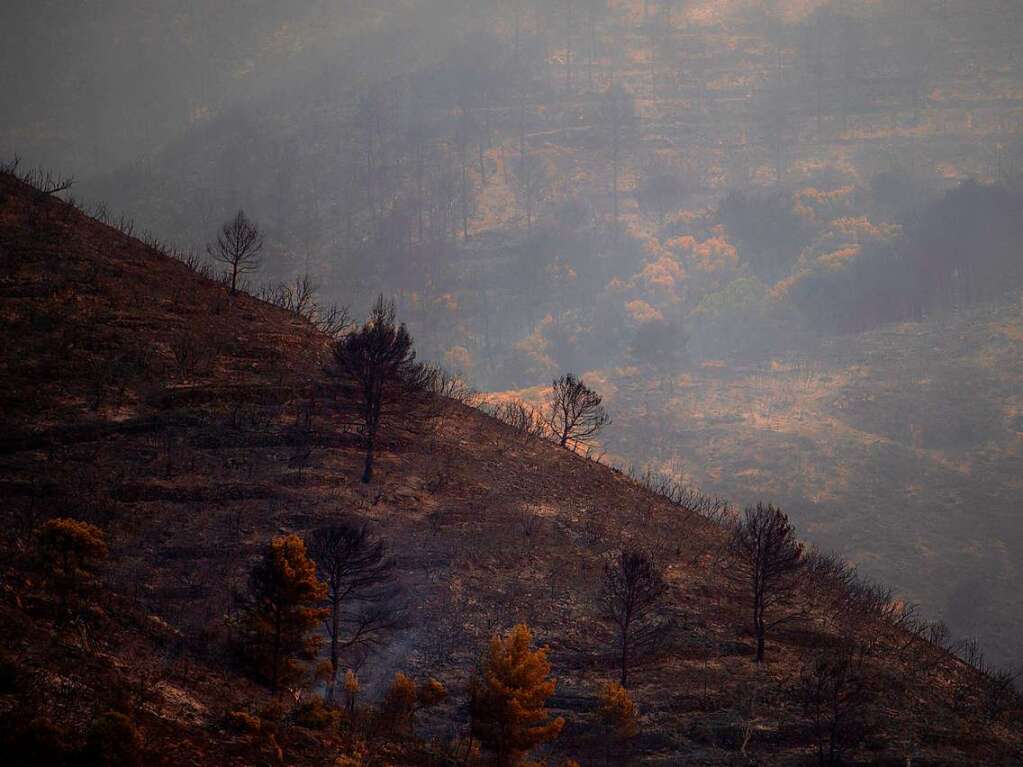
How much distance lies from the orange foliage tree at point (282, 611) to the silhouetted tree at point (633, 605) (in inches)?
547

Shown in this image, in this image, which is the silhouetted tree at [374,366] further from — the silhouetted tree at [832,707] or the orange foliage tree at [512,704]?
the silhouetted tree at [832,707]

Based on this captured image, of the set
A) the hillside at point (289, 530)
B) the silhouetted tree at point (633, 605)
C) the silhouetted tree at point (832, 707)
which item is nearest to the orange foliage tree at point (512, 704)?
the hillside at point (289, 530)

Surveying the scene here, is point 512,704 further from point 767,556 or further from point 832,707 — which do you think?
point 767,556

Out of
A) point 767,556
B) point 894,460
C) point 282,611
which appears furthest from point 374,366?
point 894,460

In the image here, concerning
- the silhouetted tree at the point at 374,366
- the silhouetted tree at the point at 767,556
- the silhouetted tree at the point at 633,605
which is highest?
the silhouetted tree at the point at 374,366

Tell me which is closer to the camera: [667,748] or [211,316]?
[667,748]

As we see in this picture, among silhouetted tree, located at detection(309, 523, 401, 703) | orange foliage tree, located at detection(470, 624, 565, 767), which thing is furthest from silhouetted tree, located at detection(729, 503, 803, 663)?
silhouetted tree, located at detection(309, 523, 401, 703)

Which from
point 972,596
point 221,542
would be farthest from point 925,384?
point 221,542

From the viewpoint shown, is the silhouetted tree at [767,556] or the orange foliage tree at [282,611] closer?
the orange foliage tree at [282,611]

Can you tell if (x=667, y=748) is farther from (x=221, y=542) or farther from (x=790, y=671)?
(x=221, y=542)

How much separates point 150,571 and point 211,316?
2327 cm

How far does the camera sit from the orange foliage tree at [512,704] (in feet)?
83.2

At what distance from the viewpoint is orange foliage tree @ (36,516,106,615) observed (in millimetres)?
24281

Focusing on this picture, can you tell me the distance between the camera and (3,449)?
116ft
